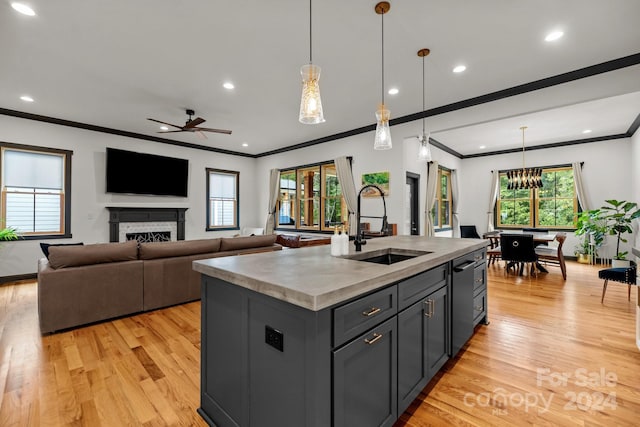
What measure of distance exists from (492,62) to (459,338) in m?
3.17

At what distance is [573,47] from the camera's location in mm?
3107

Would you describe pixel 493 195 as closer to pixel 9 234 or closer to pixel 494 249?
pixel 494 249

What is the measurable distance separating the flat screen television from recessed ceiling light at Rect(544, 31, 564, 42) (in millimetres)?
7115

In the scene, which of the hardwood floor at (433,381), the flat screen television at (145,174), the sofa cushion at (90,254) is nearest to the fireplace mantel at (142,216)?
the flat screen television at (145,174)

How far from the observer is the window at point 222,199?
7.81 m

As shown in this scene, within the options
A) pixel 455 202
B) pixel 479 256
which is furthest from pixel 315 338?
pixel 455 202

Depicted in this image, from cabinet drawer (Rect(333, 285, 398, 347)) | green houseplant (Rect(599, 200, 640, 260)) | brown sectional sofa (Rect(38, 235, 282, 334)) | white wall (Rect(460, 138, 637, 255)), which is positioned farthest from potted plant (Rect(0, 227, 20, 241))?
green houseplant (Rect(599, 200, 640, 260))

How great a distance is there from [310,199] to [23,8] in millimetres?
5738

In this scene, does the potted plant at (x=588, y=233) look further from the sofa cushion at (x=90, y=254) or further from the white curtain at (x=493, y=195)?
the sofa cushion at (x=90, y=254)

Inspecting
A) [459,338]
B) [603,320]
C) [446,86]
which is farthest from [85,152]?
[603,320]

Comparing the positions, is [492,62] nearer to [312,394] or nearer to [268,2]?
[268,2]

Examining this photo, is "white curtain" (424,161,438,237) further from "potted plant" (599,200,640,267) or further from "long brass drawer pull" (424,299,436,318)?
"long brass drawer pull" (424,299,436,318)

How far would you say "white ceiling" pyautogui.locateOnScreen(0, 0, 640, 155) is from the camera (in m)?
2.59

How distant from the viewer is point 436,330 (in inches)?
78.3
